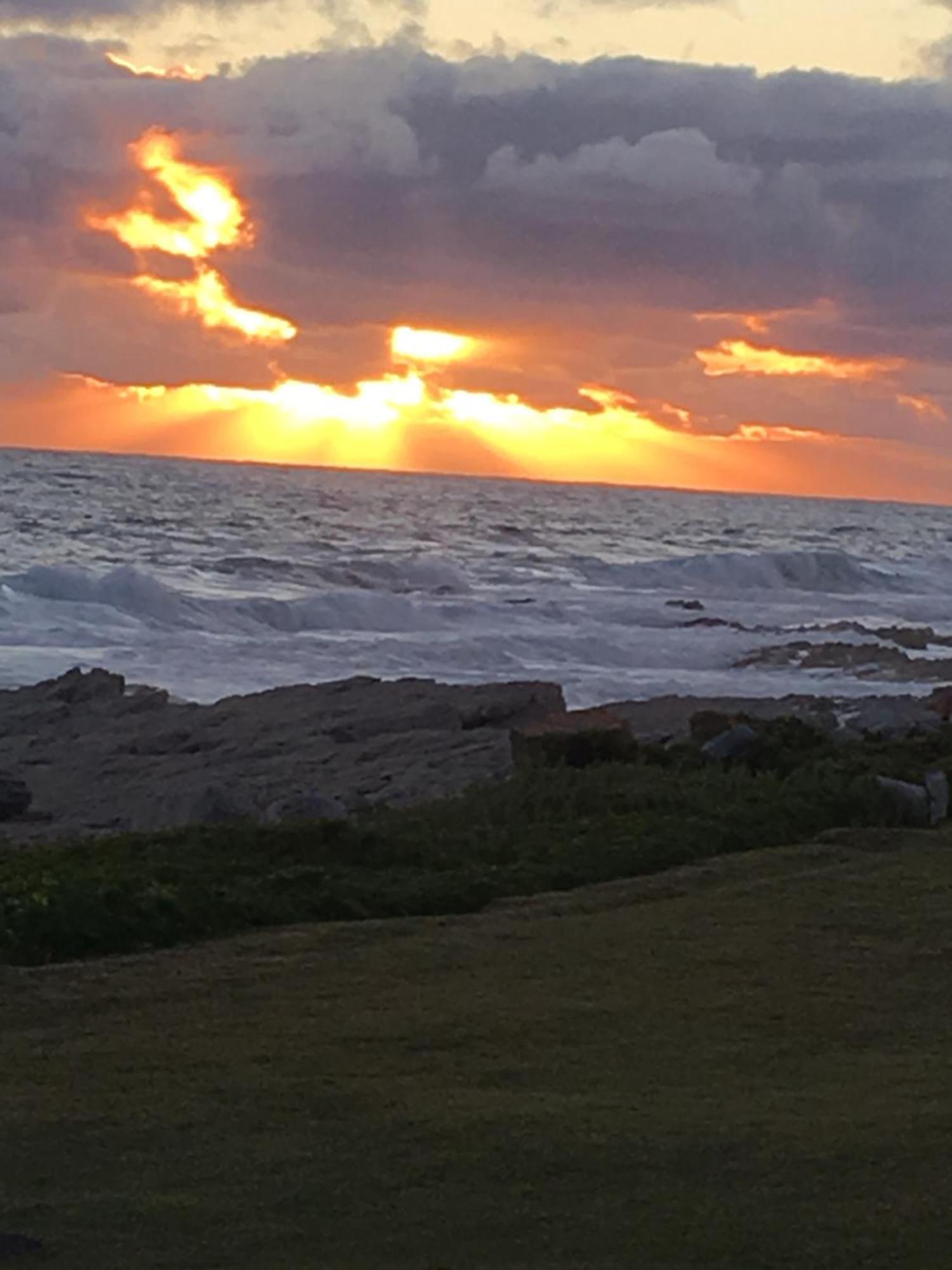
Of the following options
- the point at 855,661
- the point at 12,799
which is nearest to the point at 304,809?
the point at 12,799

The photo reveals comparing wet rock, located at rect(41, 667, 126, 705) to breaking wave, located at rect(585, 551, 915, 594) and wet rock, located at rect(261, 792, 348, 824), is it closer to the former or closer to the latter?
wet rock, located at rect(261, 792, 348, 824)

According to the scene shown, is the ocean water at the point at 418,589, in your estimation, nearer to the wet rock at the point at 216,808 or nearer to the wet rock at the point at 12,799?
the wet rock at the point at 12,799

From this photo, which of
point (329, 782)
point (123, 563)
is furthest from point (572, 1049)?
point (123, 563)

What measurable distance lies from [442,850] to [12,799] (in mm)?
7413

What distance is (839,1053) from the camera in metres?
6.77

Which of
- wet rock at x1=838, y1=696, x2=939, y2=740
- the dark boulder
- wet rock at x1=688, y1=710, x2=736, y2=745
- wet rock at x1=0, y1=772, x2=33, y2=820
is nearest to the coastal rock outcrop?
wet rock at x1=0, y1=772, x2=33, y2=820

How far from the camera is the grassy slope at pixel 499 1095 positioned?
5.01 m

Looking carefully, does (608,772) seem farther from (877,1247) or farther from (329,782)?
(877,1247)

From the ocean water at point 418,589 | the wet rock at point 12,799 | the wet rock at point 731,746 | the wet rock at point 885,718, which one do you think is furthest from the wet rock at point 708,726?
the ocean water at point 418,589

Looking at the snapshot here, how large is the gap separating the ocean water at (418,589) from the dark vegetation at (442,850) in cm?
1837

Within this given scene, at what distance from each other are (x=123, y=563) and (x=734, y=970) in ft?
163

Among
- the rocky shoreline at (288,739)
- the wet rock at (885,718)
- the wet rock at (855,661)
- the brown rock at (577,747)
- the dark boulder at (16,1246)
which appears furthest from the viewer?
the wet rock at (855,661)

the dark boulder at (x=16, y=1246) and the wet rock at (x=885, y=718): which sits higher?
the wet rock at (x=885, y=718)

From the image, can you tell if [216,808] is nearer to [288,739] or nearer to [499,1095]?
[288,739]
